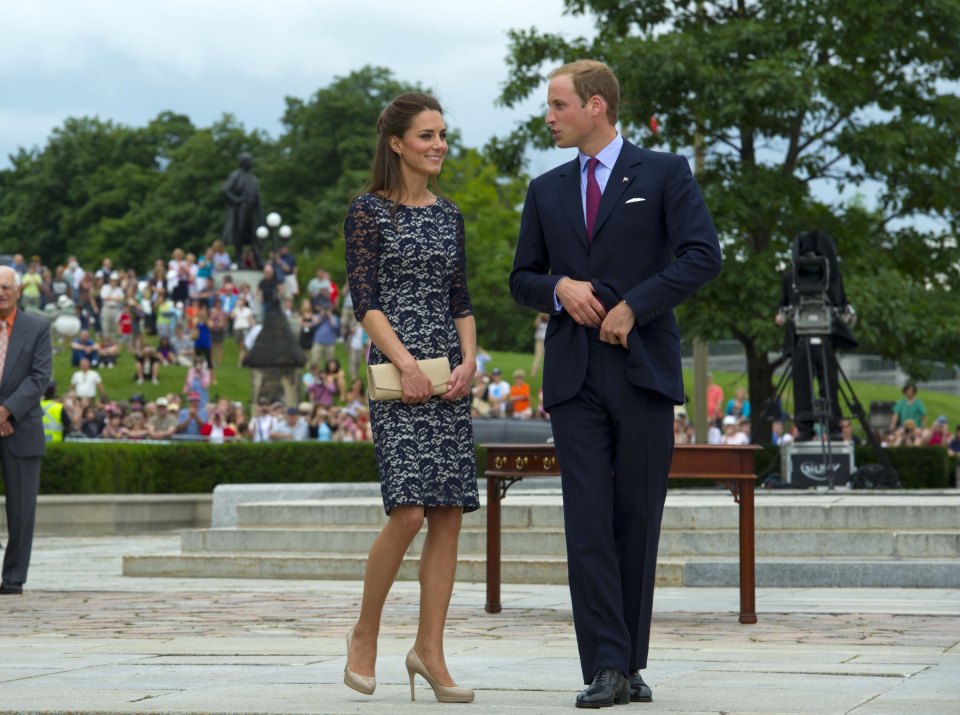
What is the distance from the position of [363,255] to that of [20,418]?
19.2ft

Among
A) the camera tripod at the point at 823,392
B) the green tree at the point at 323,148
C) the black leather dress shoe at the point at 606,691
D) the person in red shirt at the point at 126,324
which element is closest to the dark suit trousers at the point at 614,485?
the black leather dress shoe at the point at 606,691

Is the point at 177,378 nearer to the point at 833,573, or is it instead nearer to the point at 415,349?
the point at 833,573

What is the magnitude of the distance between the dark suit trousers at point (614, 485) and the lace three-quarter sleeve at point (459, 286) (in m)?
0.56

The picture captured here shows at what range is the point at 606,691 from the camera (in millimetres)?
5363

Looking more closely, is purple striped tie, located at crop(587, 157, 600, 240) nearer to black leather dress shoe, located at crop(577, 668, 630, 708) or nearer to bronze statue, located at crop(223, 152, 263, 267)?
black leather dress shoe, located at crop(577, 668, 630, 708)

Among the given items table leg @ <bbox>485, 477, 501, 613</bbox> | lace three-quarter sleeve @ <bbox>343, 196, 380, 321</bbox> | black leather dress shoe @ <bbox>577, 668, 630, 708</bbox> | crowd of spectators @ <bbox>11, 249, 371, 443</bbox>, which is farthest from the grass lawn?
black leather dress shoe @ <bbox>577, 668, 630, 708</bbox>

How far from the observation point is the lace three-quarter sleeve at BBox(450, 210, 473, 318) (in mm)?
6059

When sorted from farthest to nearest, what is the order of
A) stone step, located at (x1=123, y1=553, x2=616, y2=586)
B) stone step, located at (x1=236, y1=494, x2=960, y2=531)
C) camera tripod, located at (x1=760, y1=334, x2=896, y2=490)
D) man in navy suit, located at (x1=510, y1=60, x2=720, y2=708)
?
1. camera tripod, located at (x1=760, y1=334, x2=896, y2=490)
2. stone step, located at (x1=236, y1=494, x2=960, y2=531)
3. stone step, located at (x1=123, y1=553, x2=616, y2=586)
4. man in navy suit, located at (x1=510, y1=60, x2=720, y2=708)

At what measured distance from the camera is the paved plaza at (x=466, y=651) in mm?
5465

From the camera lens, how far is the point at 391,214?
19.6ft

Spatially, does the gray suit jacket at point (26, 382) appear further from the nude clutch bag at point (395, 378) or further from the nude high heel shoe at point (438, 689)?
the nude high heel shoe at point (438, 689)

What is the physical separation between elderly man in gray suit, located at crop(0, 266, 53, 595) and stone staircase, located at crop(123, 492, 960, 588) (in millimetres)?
2390

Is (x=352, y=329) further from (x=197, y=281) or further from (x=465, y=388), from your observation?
(x=465, y=388)

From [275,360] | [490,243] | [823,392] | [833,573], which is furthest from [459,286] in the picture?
[490,243]
